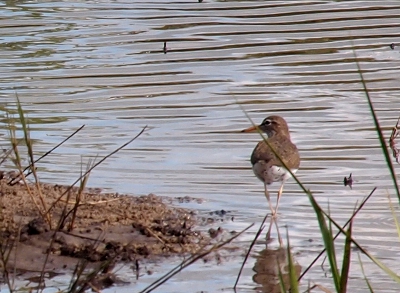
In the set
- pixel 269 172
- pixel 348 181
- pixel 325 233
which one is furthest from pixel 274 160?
pixel 325 233

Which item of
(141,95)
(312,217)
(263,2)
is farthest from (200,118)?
(263,2)

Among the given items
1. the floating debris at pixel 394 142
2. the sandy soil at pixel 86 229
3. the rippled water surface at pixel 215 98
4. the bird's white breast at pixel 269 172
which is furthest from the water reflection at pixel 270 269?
the floating debris at pixel 394 142

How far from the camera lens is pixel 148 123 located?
10.4 m

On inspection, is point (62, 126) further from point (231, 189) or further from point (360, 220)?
point (360, 220)

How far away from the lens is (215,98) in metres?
11.3

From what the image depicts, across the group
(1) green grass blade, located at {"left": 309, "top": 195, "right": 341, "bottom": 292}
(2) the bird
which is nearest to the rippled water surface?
(2) the bird

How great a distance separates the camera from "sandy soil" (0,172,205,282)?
628 cm

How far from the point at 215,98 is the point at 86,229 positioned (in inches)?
186

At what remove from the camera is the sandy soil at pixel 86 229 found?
20.6 feet

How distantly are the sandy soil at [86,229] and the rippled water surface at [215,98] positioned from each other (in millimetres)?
305

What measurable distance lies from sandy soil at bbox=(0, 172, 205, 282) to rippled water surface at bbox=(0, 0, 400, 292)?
0.31m

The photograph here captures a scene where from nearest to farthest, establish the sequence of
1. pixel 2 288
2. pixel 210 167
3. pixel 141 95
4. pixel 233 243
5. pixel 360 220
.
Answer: pixel 2 288, pixel 233 243, pixel 360 220, pixel 210 167, pixel 141 95

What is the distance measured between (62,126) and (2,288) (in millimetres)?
4715

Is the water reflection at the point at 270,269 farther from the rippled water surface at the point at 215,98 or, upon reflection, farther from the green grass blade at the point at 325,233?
the green grass blade at the point at 325,233
